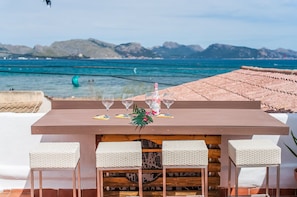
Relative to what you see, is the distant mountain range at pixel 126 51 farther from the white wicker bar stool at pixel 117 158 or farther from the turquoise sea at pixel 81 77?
the white wicker bar stool at pixel 117 158

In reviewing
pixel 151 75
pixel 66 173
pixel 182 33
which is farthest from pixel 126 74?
pixel 66 173

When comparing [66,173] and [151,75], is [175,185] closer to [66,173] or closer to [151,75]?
[66,173]

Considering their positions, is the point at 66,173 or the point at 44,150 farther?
the point at 66,173

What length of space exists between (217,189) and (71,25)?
39.0 metres

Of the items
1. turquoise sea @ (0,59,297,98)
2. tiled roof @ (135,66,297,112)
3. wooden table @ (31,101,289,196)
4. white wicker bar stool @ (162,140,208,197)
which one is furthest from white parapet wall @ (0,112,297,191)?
turquoise sea @ (0,59,297,98)

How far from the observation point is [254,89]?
9938 mm

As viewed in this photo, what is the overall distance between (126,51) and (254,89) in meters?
39.2

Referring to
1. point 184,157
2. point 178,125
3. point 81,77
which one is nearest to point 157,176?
point 184,157

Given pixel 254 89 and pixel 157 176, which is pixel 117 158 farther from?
pixel 254 89

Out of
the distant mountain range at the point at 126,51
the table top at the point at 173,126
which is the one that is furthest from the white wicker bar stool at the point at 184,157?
the distant mountain range at the point at 126,51

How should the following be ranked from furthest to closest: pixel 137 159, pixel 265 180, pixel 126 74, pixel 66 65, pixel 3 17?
pixel 66 65 < pixel 126 74 < pixel 3 17 < pixel 265 180 < pixel 137 159

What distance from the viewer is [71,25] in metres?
40.7

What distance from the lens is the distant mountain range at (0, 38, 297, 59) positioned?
44.6 m

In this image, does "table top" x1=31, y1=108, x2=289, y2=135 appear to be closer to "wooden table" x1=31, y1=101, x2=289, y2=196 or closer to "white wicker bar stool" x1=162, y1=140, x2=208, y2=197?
"wooden table" x1=31, y1=101, x2=289, y2=196
